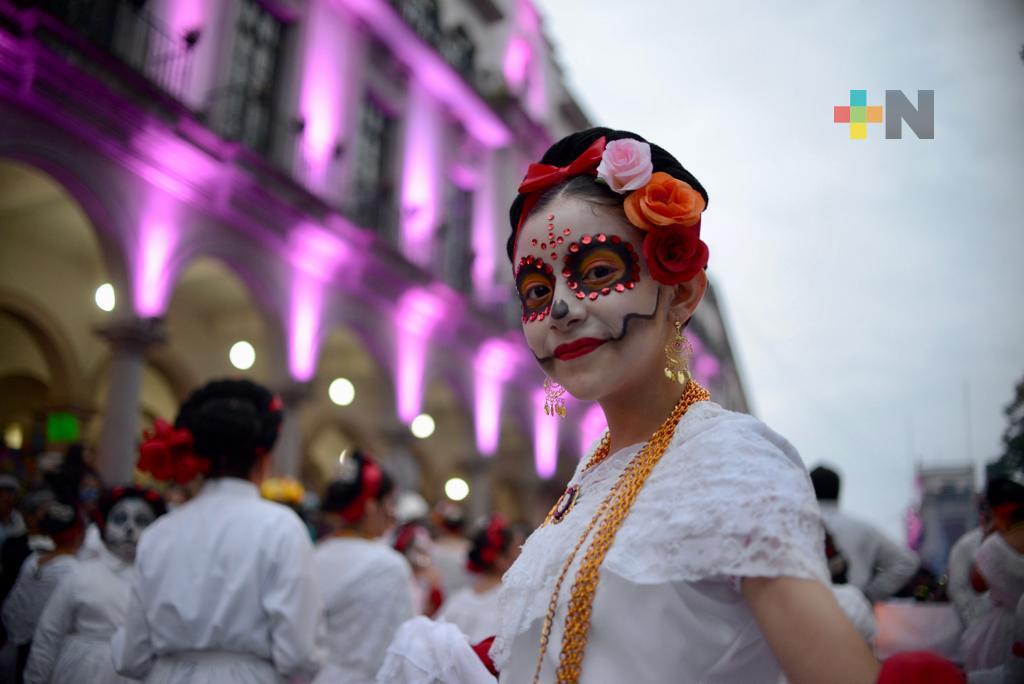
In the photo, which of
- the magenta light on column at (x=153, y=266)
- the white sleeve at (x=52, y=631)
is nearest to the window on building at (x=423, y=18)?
the magenta light on column at (x=153, y=266)

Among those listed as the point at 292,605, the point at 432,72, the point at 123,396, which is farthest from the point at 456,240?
the point at 292,605

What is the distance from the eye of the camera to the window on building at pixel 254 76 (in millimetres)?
12219

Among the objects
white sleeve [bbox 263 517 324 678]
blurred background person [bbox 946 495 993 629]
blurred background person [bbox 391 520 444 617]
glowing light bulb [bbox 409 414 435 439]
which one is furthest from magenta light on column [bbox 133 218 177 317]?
blurred background person [bbox 946 495 993 629]

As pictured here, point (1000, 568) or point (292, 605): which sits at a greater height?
point (1000, 568)

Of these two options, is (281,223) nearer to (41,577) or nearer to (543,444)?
(41,577)

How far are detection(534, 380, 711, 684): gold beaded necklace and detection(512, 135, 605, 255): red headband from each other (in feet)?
1.84

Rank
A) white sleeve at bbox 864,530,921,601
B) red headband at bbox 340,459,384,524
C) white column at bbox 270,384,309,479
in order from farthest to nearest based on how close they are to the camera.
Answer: white column at bbox 270,384,309,479 < white sleeve at bbox 864,530,921,601 < red headband at bbox 340,459,384,524

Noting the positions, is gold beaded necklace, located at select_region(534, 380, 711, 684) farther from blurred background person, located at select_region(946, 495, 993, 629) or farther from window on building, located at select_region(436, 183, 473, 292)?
window on building, located at select_region(436, 183, 473, 292)

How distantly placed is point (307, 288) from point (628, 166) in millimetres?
11679

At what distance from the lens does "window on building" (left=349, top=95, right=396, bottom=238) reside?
14836 mm

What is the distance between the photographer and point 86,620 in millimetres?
3846

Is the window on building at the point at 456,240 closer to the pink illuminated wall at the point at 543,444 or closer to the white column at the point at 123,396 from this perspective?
the pink illuminated wall at the point at 543,444

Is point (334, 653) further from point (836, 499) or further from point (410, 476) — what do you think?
point (410, 476)

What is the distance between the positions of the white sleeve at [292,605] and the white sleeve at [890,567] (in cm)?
369
